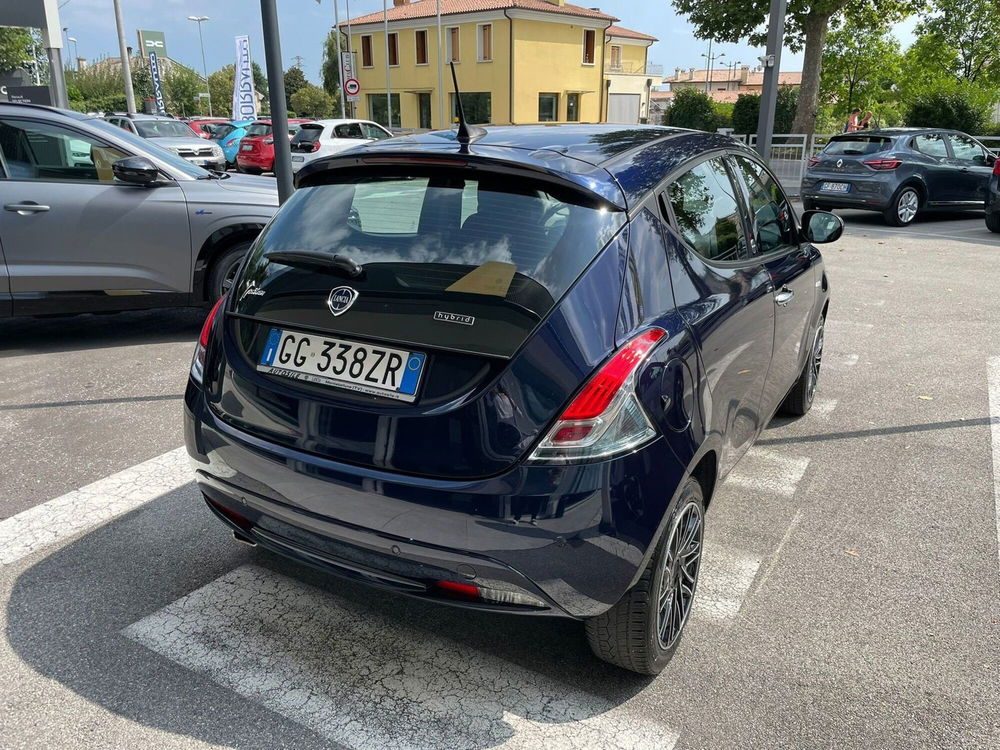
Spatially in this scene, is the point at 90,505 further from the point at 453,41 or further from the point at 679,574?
the point at 453,41

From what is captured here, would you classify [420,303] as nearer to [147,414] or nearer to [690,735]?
[690,735]

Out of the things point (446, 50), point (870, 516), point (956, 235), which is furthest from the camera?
point (446, 50)

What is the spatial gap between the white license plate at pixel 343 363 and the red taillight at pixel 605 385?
0.44 metres

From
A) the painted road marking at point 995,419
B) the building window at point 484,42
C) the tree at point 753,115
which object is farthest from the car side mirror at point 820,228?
the building window at point 484,42

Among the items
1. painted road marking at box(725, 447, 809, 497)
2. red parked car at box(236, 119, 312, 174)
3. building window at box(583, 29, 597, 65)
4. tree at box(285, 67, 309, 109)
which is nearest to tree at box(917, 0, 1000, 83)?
building window at box(583, 29, 597, 65)

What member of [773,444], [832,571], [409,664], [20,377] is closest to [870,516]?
[832,571]

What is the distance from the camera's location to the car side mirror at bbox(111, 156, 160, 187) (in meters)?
5.92

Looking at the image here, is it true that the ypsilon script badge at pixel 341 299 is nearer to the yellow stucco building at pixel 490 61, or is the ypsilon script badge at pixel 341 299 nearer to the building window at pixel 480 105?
the yellow stucco building at pixel 490 61

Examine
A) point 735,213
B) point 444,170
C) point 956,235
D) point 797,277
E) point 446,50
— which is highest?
point 446,50

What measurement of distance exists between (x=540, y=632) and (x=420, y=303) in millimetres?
1246

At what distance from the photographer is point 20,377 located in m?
5.46

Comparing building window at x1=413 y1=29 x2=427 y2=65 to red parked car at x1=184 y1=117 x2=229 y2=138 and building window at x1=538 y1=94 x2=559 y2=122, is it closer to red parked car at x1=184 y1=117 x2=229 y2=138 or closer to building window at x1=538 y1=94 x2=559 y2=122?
building window at x1=538 y1=94 x2=559 y2=122

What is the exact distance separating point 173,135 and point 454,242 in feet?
73.9

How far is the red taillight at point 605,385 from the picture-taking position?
2125 millimetres
